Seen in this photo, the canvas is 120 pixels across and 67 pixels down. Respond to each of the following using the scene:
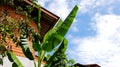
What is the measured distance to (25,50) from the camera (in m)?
12.5

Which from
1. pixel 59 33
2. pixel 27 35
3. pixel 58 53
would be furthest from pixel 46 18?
pixel 27 35

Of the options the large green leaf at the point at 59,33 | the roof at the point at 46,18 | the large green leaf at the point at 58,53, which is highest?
the roof at the point at 46,18

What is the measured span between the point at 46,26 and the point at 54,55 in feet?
19.0

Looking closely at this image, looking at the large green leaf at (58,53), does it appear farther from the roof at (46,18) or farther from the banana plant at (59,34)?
the roof at (46,18)

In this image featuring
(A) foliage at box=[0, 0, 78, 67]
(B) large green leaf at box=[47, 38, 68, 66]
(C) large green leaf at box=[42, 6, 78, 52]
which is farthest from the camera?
(B) large green leaf at box=[47, 38, 68, 66]

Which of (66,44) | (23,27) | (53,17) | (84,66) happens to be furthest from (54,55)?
(84,66)

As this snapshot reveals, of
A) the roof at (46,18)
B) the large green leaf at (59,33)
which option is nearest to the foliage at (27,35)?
the large green leaf at (59,33)

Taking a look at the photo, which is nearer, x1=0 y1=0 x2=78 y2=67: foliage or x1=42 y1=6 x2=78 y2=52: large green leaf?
x1=0 y1=0 x2=78 y2=67: foliage

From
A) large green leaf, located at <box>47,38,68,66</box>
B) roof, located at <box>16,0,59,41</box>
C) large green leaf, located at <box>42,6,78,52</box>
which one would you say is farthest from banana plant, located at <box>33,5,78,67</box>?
roof, located at <box>16,0,59,41</box>

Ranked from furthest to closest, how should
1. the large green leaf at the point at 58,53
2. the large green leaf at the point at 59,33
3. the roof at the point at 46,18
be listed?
the roof at the point at 46,18 < the large green leaf at the point at 58,53 < the large green leaf at the point at 59,33

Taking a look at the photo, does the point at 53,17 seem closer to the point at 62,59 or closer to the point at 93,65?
the point at 62,59

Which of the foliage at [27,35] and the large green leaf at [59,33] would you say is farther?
the large green leaf at [59,33]

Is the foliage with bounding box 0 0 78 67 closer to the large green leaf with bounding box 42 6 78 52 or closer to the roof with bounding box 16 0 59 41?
the large green leaf with bounding box 42 6 78 52

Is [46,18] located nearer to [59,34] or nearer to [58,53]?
[58,53]
